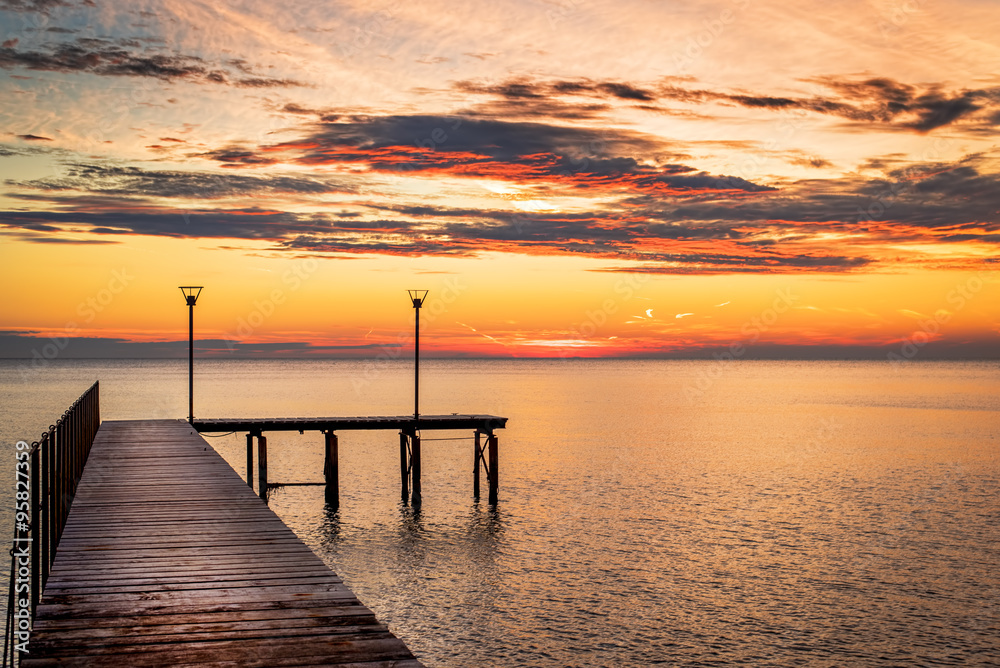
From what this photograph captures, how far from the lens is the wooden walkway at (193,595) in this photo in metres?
6.35

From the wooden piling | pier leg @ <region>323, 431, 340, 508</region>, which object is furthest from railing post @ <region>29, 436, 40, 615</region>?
the wooden piling

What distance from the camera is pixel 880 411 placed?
3307 inches

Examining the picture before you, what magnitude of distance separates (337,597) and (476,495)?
24.2m

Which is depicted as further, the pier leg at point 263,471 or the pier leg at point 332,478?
the pier leg at point 332,478

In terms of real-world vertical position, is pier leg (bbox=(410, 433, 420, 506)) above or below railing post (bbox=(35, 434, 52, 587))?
below

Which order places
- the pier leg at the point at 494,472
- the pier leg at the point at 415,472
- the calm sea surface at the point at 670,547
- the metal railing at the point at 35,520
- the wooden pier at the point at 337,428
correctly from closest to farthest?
the metal railing at the point at 35,520
the calm sea surface at the point at 670,547
the wooden pier at the point at 337,428
the pier leg at the point at 415,472
the pier leg at the point at 494,472

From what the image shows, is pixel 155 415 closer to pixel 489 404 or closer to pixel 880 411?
pixel 489 404

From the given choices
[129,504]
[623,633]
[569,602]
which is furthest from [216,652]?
[569,602]

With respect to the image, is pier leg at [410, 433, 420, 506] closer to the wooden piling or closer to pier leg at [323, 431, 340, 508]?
the wooden piling

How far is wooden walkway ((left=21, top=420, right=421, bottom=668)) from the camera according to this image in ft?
20.8

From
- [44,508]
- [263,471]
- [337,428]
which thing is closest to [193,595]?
[44,508]

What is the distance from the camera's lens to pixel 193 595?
7961 millimetres

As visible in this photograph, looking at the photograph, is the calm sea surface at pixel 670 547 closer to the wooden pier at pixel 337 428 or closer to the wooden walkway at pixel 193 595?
the wooden pier at pixel 337 428

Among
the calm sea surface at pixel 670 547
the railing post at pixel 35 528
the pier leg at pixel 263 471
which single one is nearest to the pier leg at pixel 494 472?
the calm sea surface at pixel 670 547
